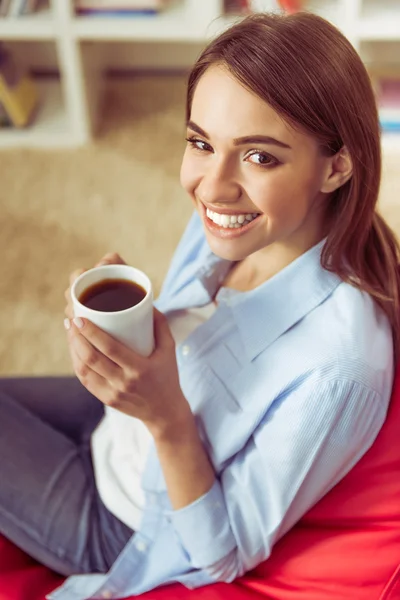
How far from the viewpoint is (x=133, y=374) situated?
0.85 metres

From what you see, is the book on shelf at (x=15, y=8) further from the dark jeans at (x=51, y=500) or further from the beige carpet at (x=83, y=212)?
the dark jeans at (x=51, y=500)

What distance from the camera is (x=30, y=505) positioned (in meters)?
1.07

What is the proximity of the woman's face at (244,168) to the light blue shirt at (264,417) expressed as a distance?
0.10 meters

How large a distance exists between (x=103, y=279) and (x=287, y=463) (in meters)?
0.31

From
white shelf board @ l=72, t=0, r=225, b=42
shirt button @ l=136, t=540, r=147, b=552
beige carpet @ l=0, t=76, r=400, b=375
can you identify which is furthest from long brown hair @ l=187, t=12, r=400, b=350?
white shelf board @ l=72, t=0, r=225, b=42

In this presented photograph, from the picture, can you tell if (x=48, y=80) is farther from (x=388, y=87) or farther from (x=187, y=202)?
(x=388, y=87)

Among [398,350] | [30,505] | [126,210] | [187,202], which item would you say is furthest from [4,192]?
[398,350]

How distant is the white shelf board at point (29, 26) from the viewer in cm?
241

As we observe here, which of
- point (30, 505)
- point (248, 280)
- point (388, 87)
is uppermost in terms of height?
point (388, 87)

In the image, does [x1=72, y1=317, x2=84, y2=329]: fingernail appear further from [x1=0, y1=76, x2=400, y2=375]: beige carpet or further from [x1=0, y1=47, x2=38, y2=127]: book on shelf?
[x1=0, y1=47, x2=38, y2=127]: book on shelf

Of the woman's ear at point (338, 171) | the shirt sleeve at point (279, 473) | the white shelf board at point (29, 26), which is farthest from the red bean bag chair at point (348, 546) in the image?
the white shelf board at point (29, 26)

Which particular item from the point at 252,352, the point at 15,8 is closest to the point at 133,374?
the point at 252,352

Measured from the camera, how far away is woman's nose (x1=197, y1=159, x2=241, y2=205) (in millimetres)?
848

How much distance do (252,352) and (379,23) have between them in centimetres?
179
